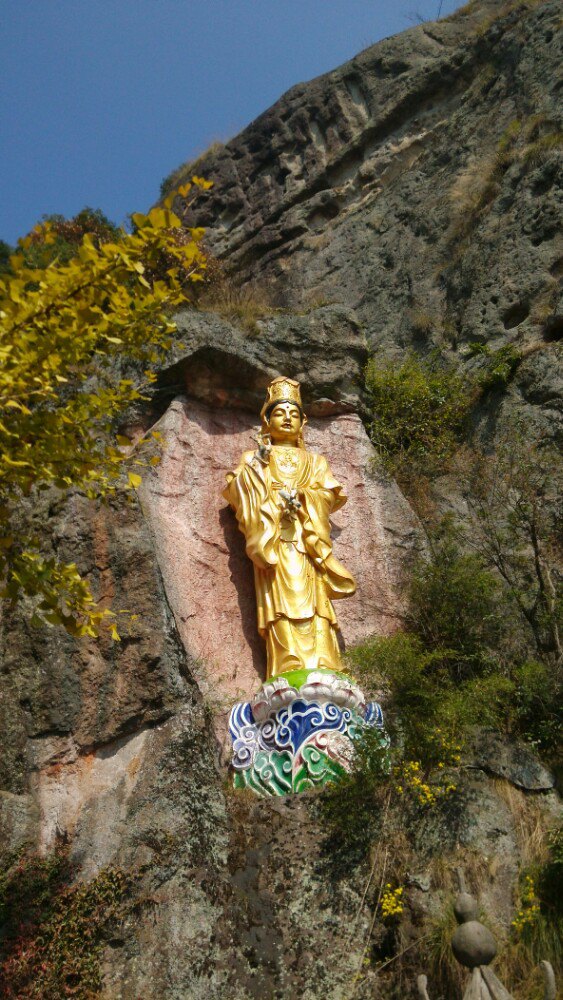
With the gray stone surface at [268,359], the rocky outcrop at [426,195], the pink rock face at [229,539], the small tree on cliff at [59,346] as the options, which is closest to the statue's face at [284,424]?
the pink rock face at [229,539]

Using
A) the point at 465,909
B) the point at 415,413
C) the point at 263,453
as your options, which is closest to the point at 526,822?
the point at 465,909

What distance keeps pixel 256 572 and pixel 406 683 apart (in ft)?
6.24

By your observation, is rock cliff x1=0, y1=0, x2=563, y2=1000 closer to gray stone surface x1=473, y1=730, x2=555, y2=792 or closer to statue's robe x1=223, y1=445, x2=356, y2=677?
gray stone surface x1=473, y1=730, x2=555, y2=792

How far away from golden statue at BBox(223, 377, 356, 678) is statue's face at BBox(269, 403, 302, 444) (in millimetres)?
10

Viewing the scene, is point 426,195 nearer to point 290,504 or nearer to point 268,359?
point 268,359

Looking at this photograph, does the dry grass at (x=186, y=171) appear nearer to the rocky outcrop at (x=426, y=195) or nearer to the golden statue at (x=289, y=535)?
the rocky outcrop at (x=426, y=195)

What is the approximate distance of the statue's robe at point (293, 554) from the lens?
26.5 ft

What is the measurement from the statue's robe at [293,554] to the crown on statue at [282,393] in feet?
1.76

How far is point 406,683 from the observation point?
24.3ft

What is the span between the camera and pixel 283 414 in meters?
9.71

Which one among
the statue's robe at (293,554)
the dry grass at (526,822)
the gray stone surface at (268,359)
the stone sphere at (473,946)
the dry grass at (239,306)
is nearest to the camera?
the stone sphere at (473,946)

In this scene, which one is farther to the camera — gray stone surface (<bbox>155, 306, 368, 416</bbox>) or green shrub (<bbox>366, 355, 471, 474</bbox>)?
green shrub (<bbox>366, 355, 471, 474</bbox>)

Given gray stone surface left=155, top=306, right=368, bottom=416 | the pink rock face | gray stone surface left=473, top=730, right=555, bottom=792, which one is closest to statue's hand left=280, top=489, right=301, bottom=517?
the pink rock face

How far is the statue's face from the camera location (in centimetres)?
967
